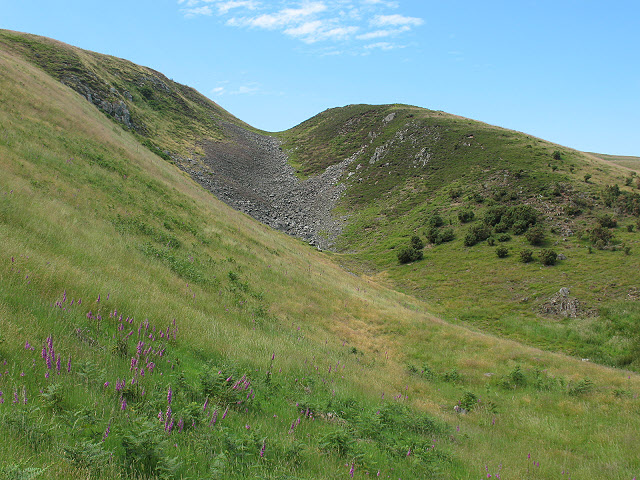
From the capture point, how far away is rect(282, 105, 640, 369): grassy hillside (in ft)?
86.7

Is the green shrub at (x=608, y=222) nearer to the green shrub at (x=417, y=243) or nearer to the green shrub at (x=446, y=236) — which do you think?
the green shrub at (x=446, y=236)

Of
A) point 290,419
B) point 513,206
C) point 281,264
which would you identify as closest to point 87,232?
point 290,419

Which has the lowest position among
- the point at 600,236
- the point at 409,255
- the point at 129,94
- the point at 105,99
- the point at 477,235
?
the point at 409,255

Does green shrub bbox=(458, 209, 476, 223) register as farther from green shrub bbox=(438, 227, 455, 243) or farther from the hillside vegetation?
the hillside vegetation

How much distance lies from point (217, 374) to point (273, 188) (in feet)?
232

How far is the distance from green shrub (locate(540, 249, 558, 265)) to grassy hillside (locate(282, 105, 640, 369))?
0.43 meters

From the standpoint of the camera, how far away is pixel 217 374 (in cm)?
564

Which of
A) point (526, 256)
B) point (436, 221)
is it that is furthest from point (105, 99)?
point (526, 256)

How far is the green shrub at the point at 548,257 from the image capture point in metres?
33.0

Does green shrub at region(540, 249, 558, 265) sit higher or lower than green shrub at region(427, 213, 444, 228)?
lower

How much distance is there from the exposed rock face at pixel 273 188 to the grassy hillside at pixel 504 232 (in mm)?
4472

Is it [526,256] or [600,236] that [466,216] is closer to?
[526,256]

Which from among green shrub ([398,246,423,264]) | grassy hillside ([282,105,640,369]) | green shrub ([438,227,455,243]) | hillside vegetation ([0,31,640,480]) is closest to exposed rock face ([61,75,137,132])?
hillside vegetation ([0,31,640,480])

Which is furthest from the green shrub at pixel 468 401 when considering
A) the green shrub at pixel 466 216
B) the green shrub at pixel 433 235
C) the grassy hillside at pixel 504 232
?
the green shrub at pixel 466 216
